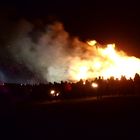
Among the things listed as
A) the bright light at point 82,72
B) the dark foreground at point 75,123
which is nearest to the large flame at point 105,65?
the bright light at point 82,72

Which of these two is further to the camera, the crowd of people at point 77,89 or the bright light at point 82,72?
the bright light at point 82,72

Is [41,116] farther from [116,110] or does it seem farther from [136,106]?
[136,106]

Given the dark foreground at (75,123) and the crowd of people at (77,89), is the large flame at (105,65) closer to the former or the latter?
the crowd of people at (77,89)

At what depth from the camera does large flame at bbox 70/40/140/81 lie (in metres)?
38.1

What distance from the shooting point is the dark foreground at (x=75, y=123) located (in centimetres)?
1439

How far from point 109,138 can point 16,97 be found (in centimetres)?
2035

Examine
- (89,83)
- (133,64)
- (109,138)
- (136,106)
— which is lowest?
(109,138)

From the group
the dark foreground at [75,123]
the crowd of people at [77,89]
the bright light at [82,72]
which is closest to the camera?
the dark foreground at [75,123]

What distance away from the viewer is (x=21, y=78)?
4725 cm

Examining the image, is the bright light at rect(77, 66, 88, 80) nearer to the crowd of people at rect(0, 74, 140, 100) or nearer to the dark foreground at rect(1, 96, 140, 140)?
the crowd of people at rect(0, 74, 140, 100)

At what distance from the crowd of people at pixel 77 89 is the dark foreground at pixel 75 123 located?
367 inches

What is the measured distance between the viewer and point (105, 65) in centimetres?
3909

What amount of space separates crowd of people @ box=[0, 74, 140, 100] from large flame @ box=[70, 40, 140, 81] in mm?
6120

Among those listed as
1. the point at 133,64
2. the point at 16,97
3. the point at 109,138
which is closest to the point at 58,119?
the point at 109,138
